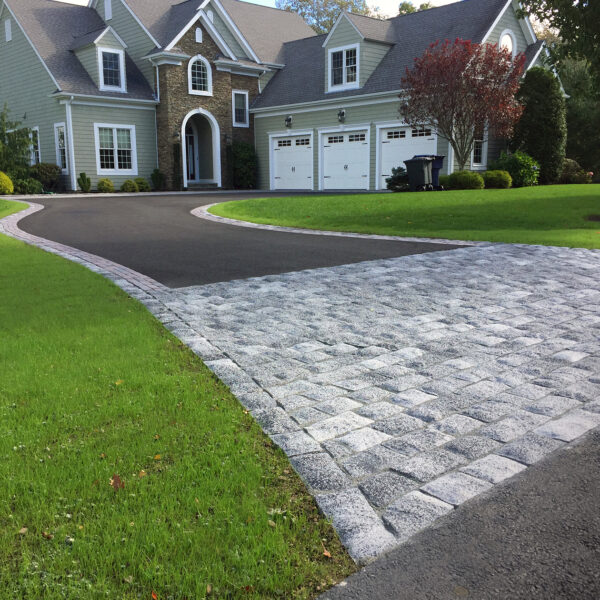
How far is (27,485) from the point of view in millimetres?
2811

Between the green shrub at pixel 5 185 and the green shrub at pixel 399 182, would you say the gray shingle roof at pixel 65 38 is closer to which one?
the green shrub at pixel 5 185

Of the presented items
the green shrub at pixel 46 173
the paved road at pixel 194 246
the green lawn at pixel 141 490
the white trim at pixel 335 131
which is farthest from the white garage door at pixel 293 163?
the green lawn at pixel 141 490

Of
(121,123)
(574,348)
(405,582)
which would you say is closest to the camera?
(405,582)

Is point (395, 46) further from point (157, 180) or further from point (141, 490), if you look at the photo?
point (141, 490)

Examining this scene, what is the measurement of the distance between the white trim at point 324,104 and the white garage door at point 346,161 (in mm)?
1197

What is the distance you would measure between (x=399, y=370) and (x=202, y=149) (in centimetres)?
2677

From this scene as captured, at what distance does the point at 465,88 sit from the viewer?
68.7ft

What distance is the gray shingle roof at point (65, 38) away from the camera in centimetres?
2528

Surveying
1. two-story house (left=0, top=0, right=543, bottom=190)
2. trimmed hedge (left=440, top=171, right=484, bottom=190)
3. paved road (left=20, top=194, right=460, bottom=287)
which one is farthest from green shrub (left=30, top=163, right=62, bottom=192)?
trimmed hedge (left=440, top=171, right=484, bottom=190)

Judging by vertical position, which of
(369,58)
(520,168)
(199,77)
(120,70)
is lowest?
(520,168)

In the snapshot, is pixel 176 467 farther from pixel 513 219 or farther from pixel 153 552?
pixel 513 219

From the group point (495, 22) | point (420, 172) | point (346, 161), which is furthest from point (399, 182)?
point (495, 22)

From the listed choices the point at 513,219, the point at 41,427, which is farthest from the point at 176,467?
the point at 513,219

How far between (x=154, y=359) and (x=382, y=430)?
1892 mm
